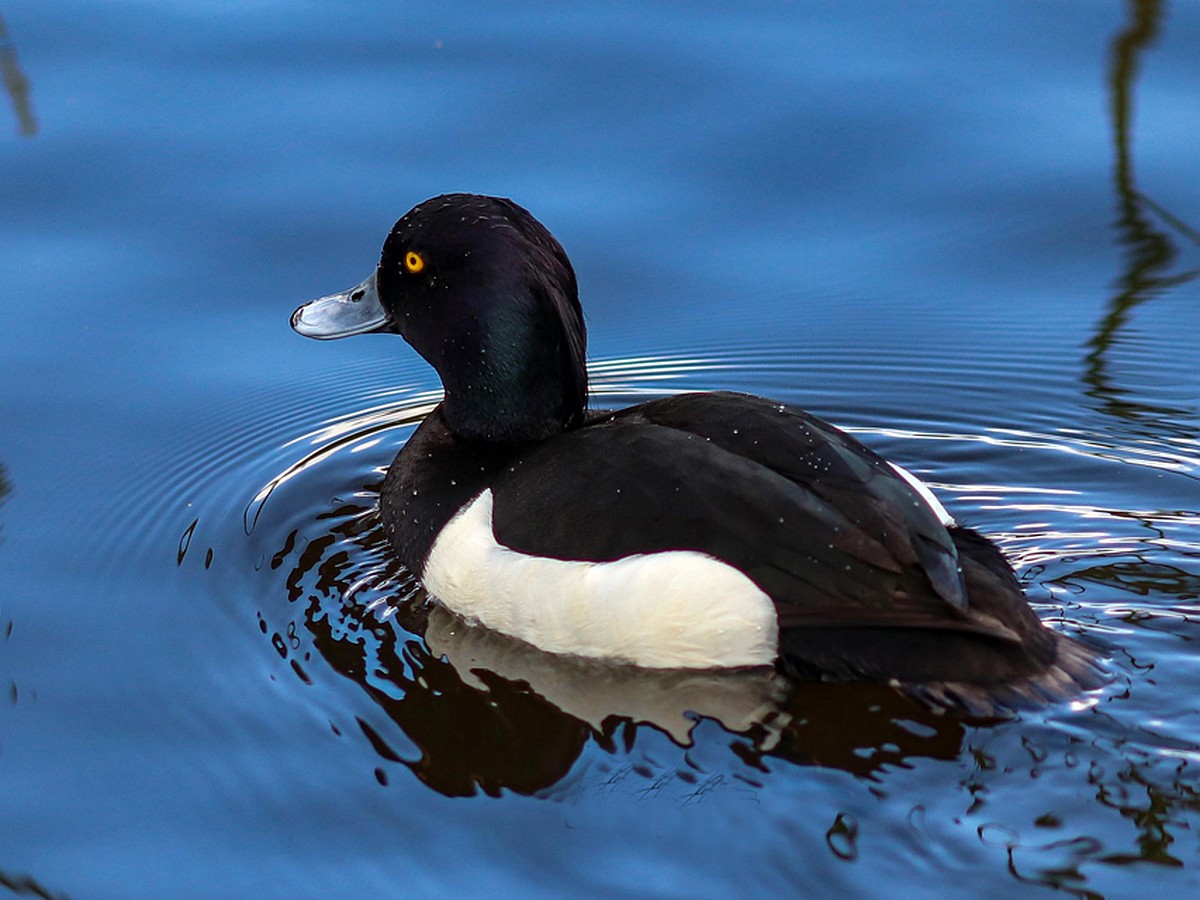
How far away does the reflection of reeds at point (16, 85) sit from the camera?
6828mm

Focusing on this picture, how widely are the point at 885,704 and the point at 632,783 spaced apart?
62 cm

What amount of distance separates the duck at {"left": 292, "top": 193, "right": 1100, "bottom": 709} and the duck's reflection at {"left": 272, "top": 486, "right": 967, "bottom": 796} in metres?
0.06

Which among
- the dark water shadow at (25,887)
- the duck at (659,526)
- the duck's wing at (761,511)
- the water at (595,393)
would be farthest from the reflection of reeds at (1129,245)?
the dark water shadow at (25,887)

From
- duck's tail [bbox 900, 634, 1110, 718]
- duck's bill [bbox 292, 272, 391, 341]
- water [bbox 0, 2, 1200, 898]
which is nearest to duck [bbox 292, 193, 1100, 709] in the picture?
duck's tail [bbox 900, 634, 1110, 718]

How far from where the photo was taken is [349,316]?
200 inches

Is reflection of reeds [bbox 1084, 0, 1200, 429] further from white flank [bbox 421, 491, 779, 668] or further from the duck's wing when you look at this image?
white flank [bbox 421, 491, 779, 668]

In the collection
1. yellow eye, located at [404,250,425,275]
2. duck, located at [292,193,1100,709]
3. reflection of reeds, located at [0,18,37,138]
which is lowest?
duck, located at [292,193,1100,709]

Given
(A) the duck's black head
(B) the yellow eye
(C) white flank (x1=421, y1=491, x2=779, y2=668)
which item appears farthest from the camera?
(B) the yellow eye

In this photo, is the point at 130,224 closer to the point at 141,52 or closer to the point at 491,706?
the point at 141,52

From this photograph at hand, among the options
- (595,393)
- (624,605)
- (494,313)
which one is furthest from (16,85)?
(624,605)

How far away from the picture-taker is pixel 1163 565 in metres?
4.31

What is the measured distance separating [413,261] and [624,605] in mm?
1269

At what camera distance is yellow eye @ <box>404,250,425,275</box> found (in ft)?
15.6

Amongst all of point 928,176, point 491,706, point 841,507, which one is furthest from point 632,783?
point 928,176
